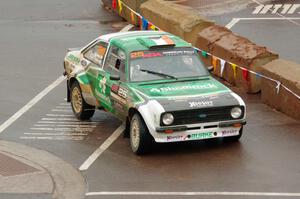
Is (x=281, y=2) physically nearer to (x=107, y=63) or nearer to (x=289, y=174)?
(x=107, y=63)

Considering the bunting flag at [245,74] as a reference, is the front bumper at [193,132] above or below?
above

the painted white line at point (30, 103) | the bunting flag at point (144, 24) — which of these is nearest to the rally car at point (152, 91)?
the painted white line at point (30, 103)

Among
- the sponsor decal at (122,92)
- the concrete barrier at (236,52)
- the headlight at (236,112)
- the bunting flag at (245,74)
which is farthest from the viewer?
the bunting flag at (245,74)

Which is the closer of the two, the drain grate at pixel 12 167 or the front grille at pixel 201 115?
the drain grate at pixel 12 167

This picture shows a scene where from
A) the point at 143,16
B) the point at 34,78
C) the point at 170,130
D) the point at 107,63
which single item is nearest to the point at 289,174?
the point at 170,130

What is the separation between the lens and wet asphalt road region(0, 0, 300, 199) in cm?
1172

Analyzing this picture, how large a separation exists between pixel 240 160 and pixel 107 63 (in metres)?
3.31

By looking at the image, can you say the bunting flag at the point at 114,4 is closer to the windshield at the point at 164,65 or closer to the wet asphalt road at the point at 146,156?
the wet asphalt road at the point at 146,156

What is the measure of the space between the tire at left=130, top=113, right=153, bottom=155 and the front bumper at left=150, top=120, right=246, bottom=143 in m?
0.20

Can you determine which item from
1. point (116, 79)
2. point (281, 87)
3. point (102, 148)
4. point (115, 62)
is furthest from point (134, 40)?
point (281, 87)

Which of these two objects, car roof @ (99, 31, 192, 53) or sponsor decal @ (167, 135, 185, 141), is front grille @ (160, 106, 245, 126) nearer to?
sponsor decal @ (167, 135, 185, 141)

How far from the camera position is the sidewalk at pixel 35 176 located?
1148 cm

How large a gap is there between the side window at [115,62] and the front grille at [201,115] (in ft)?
5.30

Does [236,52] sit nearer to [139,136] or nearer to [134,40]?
[134,40]
